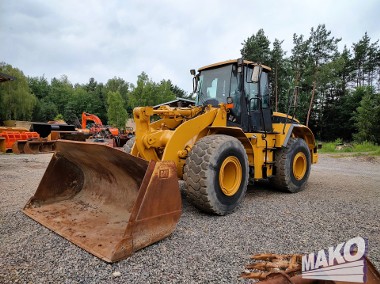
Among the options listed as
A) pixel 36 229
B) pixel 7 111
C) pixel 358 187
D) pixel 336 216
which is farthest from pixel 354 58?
pixel 7 111

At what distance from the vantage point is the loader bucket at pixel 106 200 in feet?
8.60

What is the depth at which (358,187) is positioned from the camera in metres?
6.28

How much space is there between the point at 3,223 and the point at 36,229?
0.53 m

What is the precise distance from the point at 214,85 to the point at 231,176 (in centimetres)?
178

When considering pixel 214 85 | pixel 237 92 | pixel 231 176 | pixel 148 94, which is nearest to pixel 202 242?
pixel 231 176

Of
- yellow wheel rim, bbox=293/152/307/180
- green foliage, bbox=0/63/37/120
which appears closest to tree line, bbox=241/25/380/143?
yellow wheel rim, bbox=293/152/307/180

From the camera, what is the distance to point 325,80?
30.0 m

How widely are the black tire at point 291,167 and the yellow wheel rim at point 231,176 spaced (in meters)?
1.50

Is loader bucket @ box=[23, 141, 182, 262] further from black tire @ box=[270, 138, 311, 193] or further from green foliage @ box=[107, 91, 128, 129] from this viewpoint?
green foliage @ box=[107, 91, 128, 129]

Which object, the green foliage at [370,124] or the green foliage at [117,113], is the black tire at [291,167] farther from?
the green foliage at [117,113]

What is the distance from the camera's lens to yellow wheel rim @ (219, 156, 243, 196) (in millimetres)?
3888

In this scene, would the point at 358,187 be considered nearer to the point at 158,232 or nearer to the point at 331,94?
the point at 158,232

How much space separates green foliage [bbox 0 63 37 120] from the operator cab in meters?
42.8

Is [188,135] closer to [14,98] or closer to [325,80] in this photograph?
[325,80]
